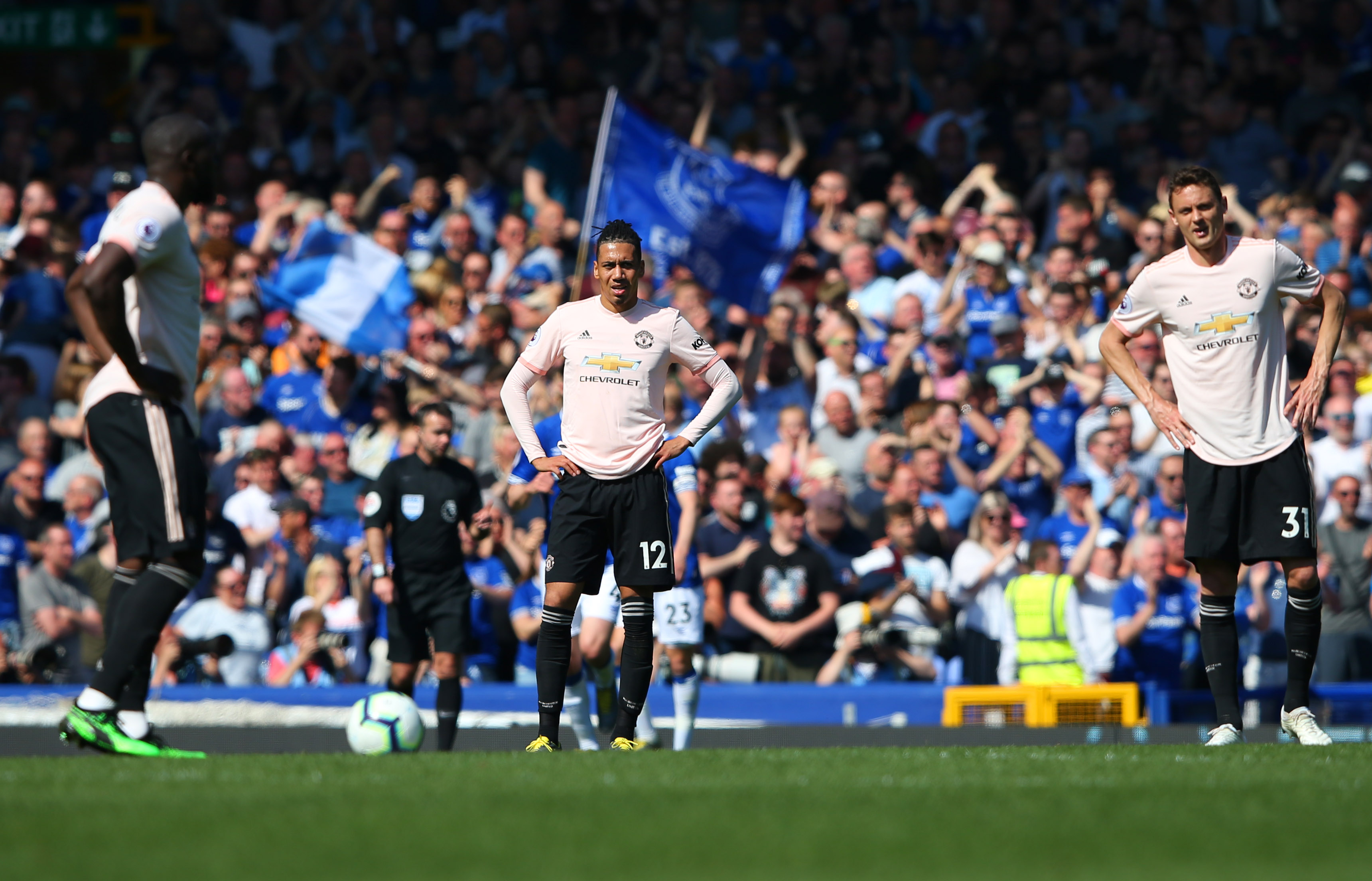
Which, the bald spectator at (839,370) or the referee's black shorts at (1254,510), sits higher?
the bald spectator at (839,370)

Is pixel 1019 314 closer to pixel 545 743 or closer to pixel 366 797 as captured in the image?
pixel 545 743

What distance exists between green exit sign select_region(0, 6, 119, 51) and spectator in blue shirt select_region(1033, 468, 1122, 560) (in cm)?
1331

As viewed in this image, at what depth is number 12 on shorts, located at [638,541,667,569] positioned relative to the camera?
8.27m

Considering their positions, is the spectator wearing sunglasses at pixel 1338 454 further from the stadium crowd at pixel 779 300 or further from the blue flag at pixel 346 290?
the blue flag at pixel 346 290

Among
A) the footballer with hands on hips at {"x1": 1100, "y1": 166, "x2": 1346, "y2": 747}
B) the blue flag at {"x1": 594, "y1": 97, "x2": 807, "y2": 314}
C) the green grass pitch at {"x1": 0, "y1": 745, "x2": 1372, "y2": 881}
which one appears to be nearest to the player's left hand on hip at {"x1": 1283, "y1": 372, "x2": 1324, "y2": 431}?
the footballer with hands on hips at {"x1": 1100, "y1": 166, "x2": 1346, "y2": 747}

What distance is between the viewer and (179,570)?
6.65 m

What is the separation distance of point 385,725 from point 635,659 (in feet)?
4.19

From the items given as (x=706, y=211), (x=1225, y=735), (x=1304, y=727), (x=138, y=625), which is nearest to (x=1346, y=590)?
(x=1304, y=727)

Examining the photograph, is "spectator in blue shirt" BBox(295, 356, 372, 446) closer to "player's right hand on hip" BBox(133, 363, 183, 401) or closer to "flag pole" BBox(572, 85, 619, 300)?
"flag pole" BBox(572, 85, 619, 300)

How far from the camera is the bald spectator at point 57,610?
44.7ft

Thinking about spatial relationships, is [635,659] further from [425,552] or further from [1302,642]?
[425,552]

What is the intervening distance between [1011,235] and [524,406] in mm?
8489

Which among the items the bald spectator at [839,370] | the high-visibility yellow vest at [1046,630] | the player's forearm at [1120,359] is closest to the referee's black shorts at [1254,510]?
the player's forearm at [1120,359]

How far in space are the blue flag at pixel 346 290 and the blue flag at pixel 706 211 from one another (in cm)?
214
